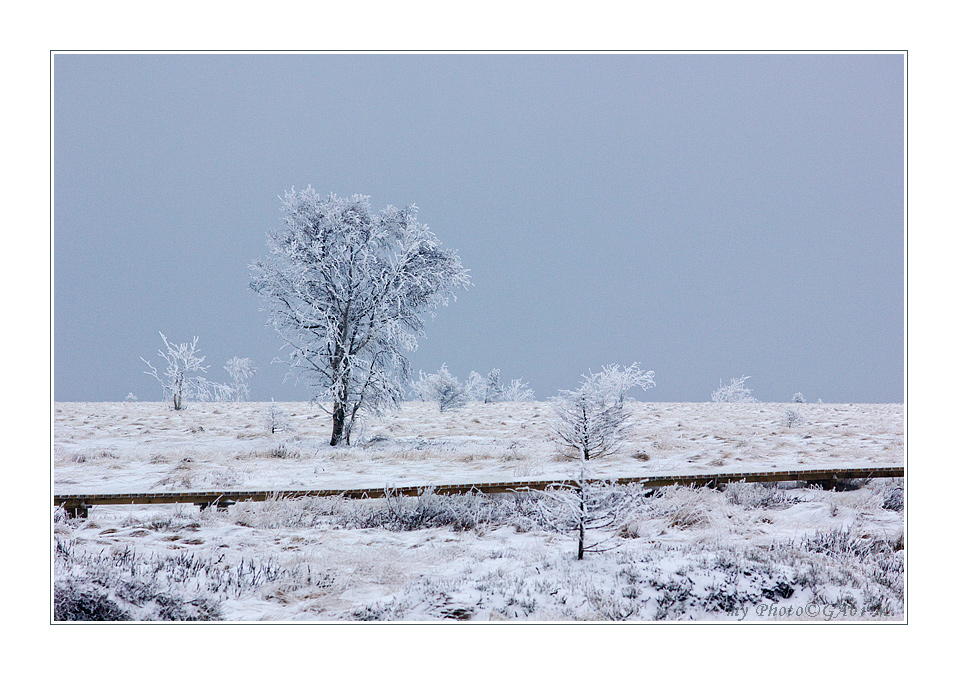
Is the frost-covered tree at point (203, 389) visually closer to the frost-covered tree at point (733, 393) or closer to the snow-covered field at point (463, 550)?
the snow-covered field at point (463, 550)

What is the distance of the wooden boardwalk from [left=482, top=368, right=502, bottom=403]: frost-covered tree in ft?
99.9

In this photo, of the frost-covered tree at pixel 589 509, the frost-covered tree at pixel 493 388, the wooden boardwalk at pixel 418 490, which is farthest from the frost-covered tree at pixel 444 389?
the frost-covered tree at pixel 589 509

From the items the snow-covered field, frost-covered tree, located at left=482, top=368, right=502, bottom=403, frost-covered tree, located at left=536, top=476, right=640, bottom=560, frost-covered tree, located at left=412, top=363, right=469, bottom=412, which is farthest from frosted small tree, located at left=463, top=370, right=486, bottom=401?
frost-covered tree, located at left=536, top=476, right=640, bottom=560

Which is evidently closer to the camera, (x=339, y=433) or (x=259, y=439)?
(x=339, y=433)

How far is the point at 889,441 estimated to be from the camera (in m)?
15.8

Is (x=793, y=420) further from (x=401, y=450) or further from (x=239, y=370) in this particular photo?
(x=239, y=370)

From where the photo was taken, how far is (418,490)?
29.7 ft

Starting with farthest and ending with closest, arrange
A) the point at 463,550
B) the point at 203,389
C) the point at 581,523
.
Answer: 1. the point at 203,389
2. the point at 463,550
3. the point at 581,523

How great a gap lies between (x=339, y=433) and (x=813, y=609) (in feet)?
43.9

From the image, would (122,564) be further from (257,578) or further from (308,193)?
(308,193)

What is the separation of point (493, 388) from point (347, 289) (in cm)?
2483

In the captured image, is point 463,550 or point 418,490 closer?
point 463,550

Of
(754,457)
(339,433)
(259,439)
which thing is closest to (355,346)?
(339,433)

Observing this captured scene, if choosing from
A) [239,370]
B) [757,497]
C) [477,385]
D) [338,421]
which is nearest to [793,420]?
[757,497]
